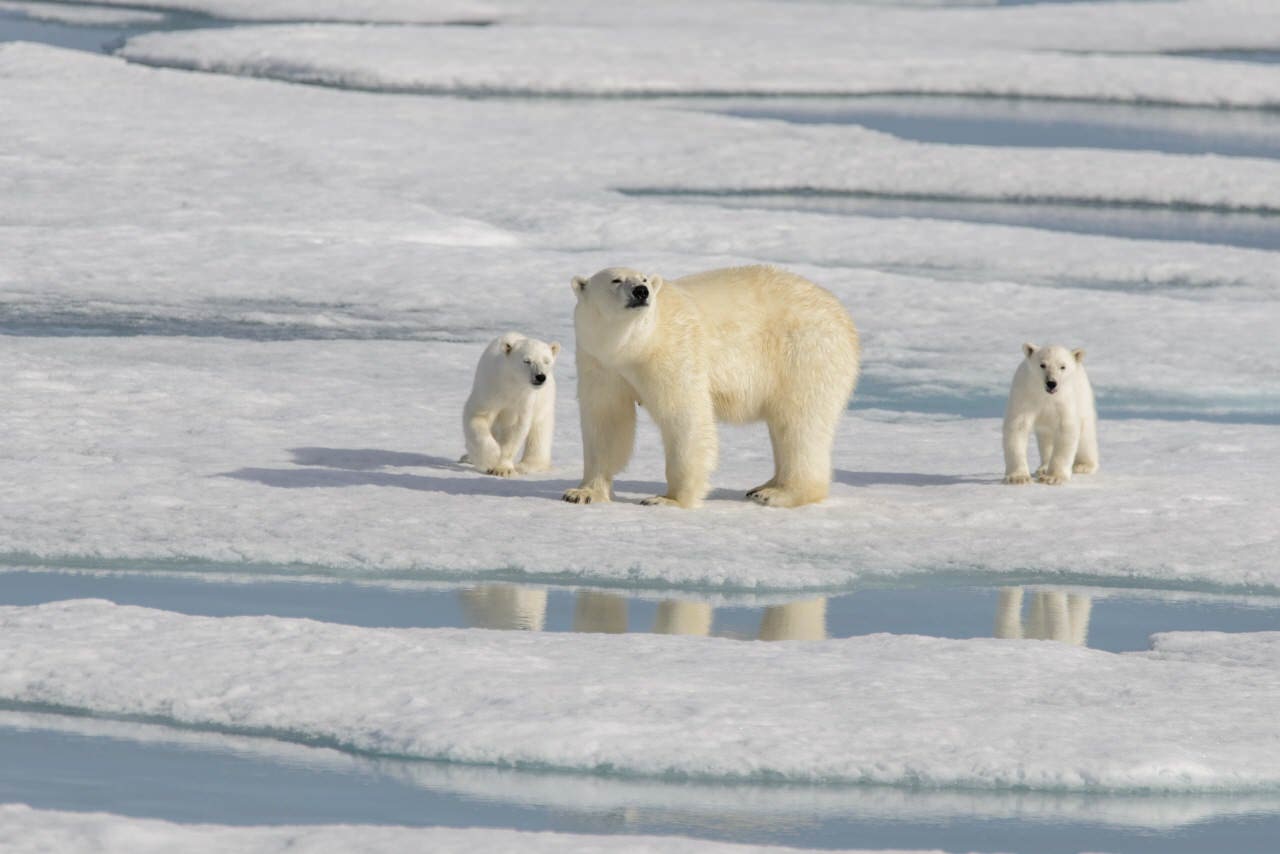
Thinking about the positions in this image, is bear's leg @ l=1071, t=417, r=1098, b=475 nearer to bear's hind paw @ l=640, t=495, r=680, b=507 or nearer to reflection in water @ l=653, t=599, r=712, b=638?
bear's hind paw @ l=640, t=495, r=680, b=507

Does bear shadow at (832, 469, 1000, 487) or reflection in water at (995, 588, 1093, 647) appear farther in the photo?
bear shadow at (832, 469, 1000, 487)

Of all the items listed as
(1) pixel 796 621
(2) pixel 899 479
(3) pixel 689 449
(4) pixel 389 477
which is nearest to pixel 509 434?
(4) pixel 389 477

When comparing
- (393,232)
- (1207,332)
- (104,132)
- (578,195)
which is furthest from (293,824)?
(104,132)

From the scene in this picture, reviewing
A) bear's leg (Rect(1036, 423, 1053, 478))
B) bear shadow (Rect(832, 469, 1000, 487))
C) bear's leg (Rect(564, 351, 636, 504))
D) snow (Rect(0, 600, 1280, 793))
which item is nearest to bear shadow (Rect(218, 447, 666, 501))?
bear's leg (Rect(564, 351, 636, 504))

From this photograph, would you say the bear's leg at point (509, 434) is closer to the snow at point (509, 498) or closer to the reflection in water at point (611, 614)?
the snow at point (509, 498)

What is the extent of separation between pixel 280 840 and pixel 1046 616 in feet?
8.01

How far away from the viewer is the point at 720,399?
636cm

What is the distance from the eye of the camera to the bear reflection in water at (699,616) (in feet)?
16.5

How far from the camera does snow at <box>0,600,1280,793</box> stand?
4020 mm

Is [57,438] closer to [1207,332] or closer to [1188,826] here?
[1188,826]

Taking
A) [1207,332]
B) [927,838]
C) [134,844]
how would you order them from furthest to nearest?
1. [1207,332]
2. [927,838]
3. [134,844]

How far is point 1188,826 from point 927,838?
1.68 feet

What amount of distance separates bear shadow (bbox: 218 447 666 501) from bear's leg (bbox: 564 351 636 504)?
14cm

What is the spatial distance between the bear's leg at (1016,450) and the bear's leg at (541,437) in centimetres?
150
